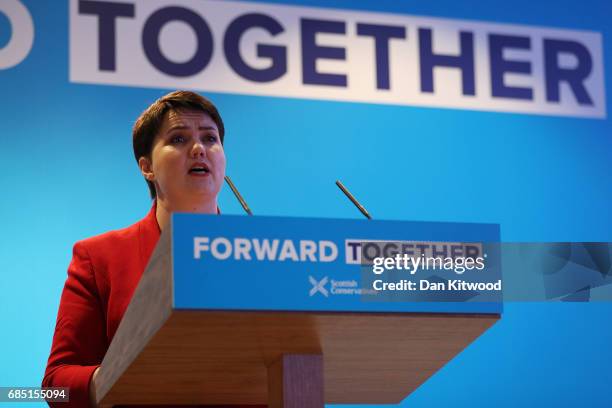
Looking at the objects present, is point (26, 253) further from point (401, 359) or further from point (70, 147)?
point (401, 359)

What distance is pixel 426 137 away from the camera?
11.7 ft

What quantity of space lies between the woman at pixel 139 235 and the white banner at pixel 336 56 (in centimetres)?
106

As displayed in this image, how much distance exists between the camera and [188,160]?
87.7 inches

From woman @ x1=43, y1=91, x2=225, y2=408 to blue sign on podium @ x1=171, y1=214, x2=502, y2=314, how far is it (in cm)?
62

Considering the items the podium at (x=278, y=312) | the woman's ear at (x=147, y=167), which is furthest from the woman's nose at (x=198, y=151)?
the podium at (x=278, y=312)

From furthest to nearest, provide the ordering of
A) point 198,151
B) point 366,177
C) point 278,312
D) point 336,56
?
point 336,56, point 366,177, point 198,151, point 278,312

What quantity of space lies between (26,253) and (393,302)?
1934 mm

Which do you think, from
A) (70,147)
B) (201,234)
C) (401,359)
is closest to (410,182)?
(70,147)

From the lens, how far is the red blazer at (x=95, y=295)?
1995mm

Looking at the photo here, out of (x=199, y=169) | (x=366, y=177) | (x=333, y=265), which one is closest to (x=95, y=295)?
(x=199, y=169)

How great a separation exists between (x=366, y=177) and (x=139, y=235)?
1.38 meters

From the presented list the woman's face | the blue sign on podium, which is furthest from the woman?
the blue sign on podium

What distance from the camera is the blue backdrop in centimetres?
314

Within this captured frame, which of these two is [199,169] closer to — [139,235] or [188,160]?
[188,160]
